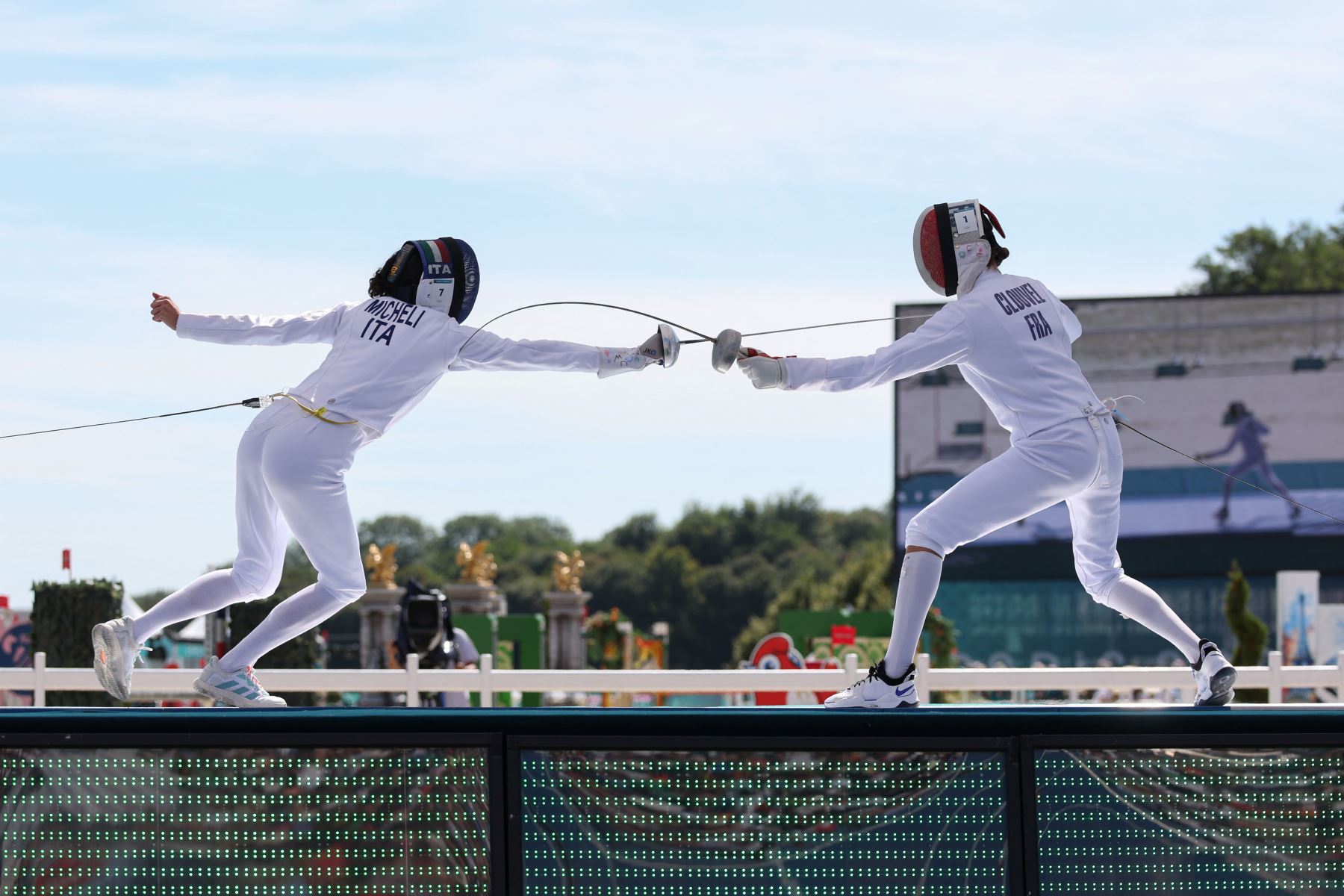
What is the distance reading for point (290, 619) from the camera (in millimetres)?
5285

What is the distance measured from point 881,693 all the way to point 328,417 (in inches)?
86.5

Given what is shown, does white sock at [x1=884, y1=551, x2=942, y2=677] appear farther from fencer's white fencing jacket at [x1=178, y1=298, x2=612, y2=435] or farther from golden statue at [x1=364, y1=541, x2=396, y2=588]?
golden statue at [x1=364, y1=541, x2=396, y2=588]

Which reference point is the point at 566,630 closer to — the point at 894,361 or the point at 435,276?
the point at 435,276

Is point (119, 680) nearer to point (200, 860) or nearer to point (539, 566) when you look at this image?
point (200, 860)

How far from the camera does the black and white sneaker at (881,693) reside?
4.73 metres

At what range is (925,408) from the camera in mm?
38031

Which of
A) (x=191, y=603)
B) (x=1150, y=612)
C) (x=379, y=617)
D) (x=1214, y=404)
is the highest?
(x=1214, y=404)

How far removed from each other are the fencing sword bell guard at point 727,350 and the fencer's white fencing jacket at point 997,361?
0.85ft

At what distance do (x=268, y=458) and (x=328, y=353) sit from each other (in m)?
0.50

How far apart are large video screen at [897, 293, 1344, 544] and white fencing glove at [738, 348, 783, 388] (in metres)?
33.7

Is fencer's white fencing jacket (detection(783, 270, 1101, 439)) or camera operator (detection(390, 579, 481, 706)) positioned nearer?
fencer's white fencing jacket (detection(783, 270, 1101, 439))

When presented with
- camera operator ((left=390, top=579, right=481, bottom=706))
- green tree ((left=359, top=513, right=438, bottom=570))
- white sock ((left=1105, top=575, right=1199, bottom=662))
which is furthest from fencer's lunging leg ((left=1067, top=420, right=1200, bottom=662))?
green tree ((left=359, top=513, right=438, bottom=570))

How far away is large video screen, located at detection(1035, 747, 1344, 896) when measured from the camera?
12.9 feet

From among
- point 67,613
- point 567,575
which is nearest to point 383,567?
point 567,575
